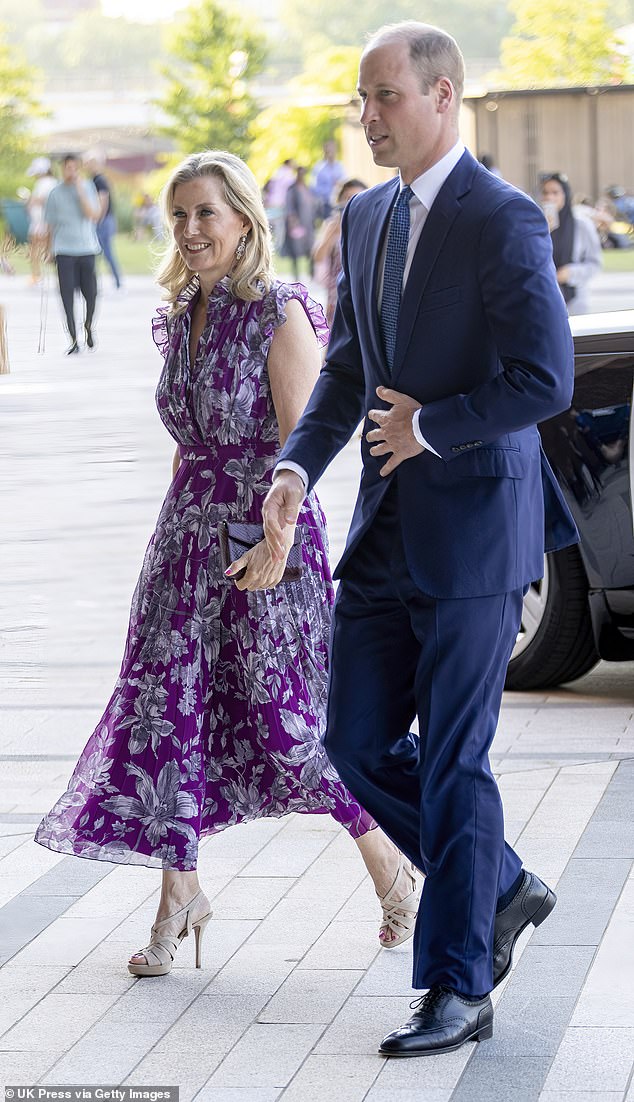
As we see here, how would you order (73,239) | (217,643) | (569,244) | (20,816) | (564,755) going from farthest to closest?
1. (569,244)
2. (73,239)
3. (564,755)
4. (20,816)
5. (217,643)

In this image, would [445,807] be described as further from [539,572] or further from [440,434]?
[440,434]

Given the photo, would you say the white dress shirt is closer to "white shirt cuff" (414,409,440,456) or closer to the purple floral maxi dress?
"white shirt cuff" (414,409,440,456)

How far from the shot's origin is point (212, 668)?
161 inches

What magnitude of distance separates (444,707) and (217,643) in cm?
82

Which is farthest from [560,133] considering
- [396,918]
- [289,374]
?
[396,918]

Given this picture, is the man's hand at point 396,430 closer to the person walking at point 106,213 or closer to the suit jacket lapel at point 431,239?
the suit jacket lapel at point 431,239

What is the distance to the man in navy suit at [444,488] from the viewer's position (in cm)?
327

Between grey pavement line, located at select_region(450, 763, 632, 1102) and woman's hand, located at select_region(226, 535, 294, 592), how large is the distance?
1002 millimetres

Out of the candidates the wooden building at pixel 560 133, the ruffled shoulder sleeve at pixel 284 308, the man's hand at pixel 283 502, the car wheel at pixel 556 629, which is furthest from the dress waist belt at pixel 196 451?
the wooden building at pixel 560 133

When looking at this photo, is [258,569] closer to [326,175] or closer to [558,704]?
[558,704]

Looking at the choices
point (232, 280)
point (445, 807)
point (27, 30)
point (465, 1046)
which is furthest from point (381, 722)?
point (27, 30)

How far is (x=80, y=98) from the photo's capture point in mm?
11641

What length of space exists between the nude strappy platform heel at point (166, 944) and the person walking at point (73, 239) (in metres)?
6.06

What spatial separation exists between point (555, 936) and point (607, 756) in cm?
168
